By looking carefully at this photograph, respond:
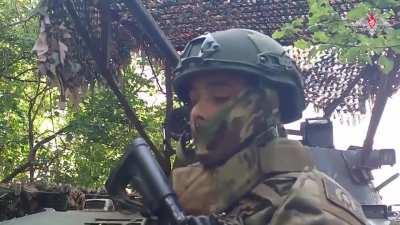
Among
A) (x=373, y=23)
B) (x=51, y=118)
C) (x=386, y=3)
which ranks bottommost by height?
(x=51, y=118)

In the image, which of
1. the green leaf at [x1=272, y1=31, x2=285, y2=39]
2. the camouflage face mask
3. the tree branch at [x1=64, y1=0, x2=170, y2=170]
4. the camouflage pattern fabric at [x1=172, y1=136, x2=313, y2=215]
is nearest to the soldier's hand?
the camouflage pattern fabric at [x1=172, y1=136, x2=313, y2=215]

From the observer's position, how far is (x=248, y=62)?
2.10 metres

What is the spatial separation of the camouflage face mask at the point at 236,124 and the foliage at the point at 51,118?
628 centimetres

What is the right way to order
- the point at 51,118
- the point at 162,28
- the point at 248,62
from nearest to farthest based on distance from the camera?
the point at 248,62, the point at 162,28, the point at 51,118

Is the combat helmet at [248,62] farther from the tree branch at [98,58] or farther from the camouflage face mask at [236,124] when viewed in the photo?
the tree branch at [98,58]

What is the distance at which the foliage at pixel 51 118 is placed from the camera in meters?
8.97

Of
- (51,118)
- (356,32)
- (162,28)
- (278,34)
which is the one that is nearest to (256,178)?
(356,32)

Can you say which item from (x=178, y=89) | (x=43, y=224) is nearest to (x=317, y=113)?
(x=43, y=224)

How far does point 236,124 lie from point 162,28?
4.07 meters

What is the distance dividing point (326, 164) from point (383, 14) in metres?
0.99

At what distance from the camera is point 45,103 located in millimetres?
10922

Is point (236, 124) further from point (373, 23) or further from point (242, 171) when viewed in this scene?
point (373, 23)

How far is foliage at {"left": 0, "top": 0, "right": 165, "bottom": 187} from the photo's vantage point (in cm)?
897

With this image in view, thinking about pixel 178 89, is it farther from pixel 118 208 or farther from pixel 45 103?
pixel 45 103
